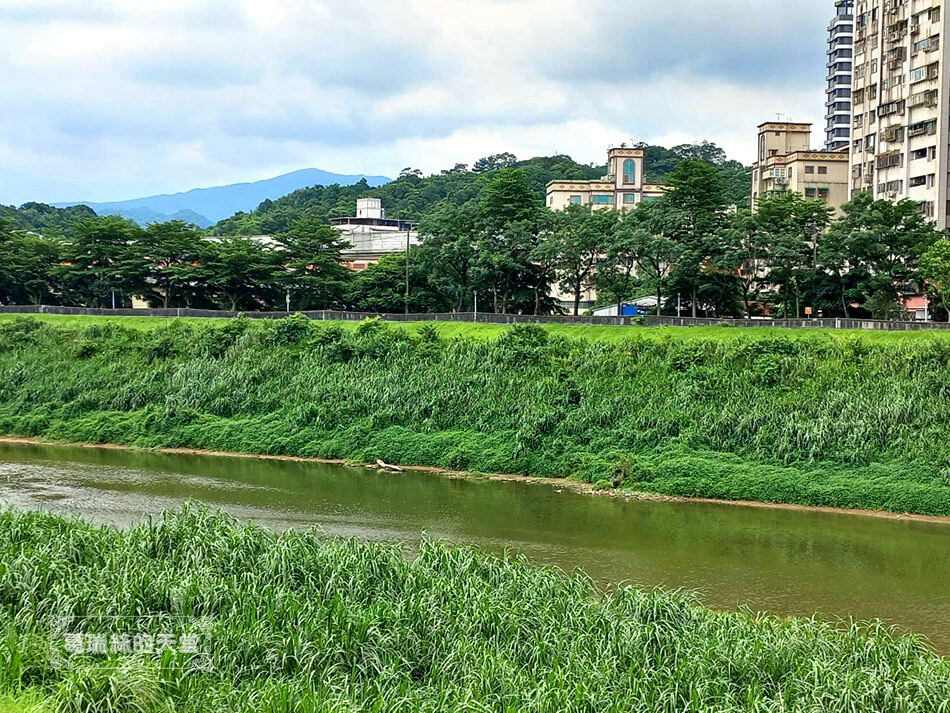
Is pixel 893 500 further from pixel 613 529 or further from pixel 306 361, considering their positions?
pixel 306 361

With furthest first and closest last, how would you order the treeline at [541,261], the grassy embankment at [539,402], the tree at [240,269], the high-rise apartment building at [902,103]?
the high-rise apartment building at [902,103] → the tree at [240,269] → the treeline at [541,261] → the grassy embankment at [539,402]

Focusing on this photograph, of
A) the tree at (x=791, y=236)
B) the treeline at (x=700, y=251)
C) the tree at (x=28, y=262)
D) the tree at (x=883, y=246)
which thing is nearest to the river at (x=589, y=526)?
the treeline at (x=700, y=251)

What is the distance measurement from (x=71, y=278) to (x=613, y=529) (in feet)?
125

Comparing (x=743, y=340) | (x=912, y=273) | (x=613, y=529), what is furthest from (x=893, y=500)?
(x=912, y=273)

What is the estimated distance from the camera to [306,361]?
33.6 metres

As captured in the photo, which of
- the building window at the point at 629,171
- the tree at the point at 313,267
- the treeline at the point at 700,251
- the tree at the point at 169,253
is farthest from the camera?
the building window at the point at 629,171

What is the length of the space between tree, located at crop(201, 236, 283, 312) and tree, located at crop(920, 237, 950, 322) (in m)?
29.8

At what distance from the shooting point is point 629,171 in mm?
73000

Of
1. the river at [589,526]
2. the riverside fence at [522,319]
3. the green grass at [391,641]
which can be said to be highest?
the riverside fence at [522,319]

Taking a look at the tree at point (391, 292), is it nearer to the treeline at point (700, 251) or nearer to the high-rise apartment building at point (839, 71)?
the treeline at point (700, 251)

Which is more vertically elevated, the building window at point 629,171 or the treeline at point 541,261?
the building window at point 629,171

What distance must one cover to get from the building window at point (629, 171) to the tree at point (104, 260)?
40.0m

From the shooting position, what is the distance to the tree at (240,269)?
150 feet

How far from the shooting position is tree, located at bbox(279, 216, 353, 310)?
46.3 metres
